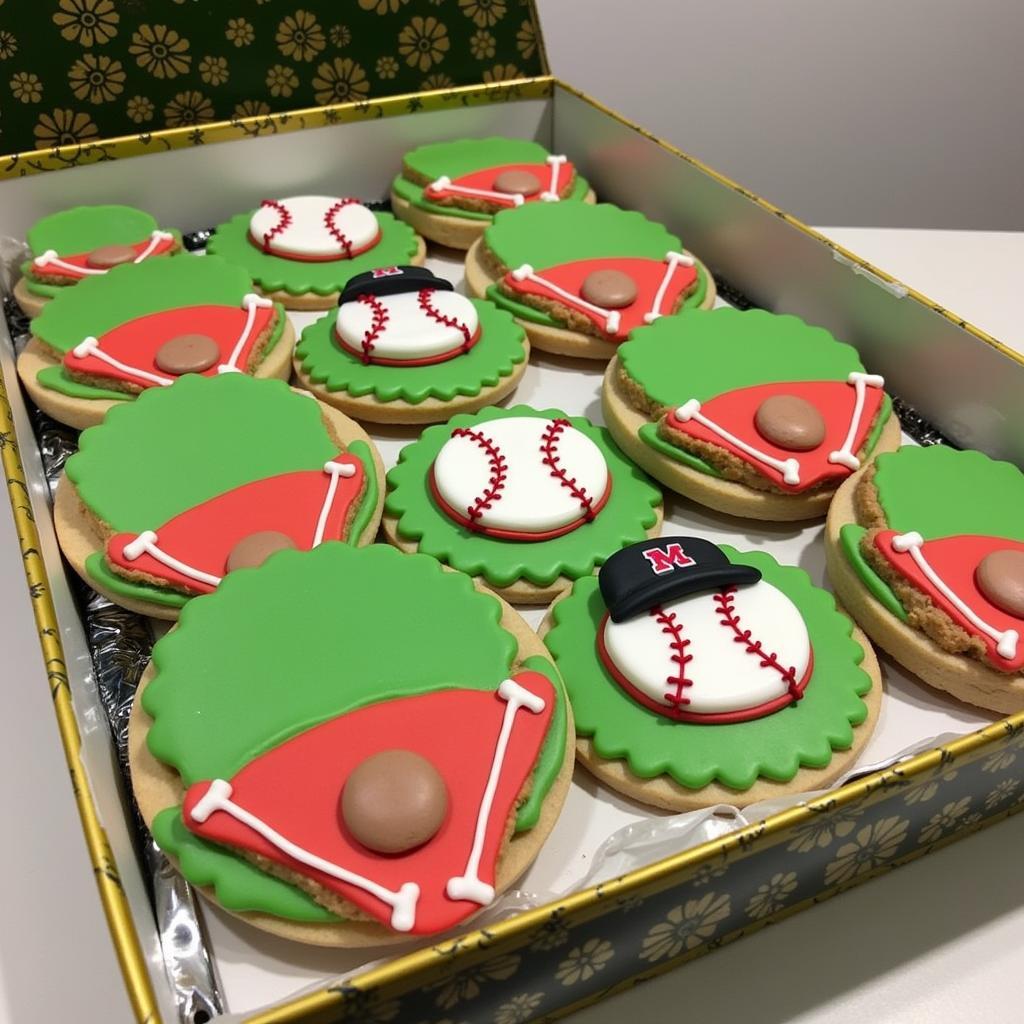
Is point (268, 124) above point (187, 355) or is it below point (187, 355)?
above

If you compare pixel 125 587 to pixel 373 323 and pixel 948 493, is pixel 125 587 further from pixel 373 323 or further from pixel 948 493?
pixel 948 493

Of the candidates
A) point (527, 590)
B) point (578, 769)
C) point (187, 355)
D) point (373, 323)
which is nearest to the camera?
point (578, 769)

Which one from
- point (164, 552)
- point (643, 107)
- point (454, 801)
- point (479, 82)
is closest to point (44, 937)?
point (164, 552)

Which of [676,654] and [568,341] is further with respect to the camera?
[568,341]

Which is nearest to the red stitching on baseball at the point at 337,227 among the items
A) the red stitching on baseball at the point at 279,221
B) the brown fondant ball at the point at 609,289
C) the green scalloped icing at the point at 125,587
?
the red stitching on baseball at the point at 279,221

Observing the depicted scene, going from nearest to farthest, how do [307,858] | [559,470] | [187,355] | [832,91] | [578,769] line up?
[307,858] → [578,769] → [559,470] → [187,355] → [832,91]

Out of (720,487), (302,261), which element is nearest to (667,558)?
(720,487)

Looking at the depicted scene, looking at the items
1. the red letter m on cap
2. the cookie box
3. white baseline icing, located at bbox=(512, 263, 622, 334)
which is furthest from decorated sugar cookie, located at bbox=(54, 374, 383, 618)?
white baseline icing, located at bbox=(512, 263, 622, 334)

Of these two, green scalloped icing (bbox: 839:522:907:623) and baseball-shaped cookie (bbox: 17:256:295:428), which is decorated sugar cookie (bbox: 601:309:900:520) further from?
baseball-shaped cookie (bbox: 17:256:295:428)
